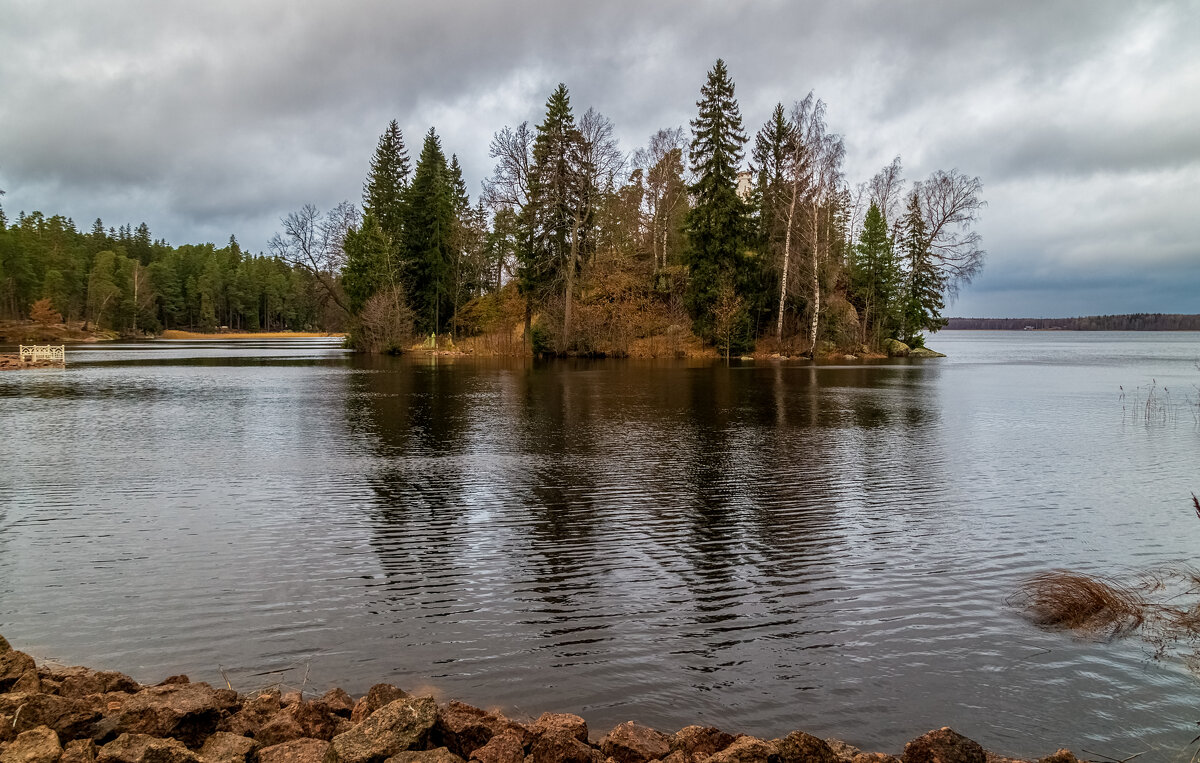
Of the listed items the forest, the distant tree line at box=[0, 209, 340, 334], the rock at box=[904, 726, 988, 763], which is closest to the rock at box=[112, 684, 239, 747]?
the rock at box=[904, 726, 988, 763]

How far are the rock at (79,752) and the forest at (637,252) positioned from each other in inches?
2076

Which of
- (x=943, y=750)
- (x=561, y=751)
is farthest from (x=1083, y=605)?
(x=561, y=751)

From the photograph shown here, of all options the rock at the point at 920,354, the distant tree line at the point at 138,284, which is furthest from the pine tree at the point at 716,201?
the distant tree line at the point at 138,284

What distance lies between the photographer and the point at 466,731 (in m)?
4.78

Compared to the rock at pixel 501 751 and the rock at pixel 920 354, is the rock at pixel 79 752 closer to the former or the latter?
the rock at pixel 501 751

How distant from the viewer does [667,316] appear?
61.6 metres

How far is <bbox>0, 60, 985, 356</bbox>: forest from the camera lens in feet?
185

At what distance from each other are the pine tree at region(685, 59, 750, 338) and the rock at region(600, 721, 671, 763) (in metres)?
52.6

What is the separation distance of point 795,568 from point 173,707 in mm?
6877

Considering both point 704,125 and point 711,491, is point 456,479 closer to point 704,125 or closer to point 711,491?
point 711,491

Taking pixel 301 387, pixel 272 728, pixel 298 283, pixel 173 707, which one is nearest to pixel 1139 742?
pixel 272 728

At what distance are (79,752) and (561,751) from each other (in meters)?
2.92

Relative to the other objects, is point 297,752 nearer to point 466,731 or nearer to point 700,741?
point 466,731

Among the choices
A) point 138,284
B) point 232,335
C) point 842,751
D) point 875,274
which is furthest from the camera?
point 232,335
